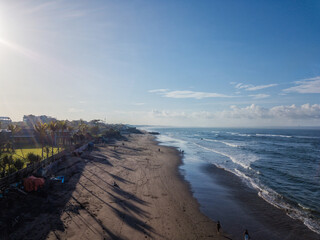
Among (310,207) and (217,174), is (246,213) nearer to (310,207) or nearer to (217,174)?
(310,207)

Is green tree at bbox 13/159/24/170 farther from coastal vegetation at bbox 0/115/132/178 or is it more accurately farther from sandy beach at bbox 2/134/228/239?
sandy beach at bbox 2/134/228/239

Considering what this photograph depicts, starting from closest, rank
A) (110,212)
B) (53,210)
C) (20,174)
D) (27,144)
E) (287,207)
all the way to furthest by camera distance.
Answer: (53,210) → (110,212) → (287,207) → (20,174) → (27,144)

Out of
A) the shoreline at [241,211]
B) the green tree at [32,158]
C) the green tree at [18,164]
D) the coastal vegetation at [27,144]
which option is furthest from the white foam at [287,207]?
the green tree at [32,158]

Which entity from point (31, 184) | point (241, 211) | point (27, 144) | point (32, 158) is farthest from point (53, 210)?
point (27, 144)

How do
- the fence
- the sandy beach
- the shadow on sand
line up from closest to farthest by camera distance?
the shadow on sand, the sandy beach, the fence

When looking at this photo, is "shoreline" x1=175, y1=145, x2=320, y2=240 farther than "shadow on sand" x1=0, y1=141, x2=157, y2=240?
Yes

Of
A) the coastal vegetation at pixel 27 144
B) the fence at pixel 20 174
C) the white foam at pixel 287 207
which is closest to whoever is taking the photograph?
the white foam at pixel 287 207

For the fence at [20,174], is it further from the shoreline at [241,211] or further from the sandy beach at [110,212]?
the shoreline at [241,211]

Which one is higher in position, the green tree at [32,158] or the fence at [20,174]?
the green tree at [32,158]

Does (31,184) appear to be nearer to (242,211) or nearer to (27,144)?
(242,211)

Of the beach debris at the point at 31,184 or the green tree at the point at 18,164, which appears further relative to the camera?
the green tree at the point at 18,164

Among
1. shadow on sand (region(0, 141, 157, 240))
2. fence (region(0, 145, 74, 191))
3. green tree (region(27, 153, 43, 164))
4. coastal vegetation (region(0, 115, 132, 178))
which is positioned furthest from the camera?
green tree (region(27, 153, 43, 164))

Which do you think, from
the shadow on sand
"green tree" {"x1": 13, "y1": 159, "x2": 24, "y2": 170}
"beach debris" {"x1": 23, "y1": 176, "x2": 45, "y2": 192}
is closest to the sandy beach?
the shadow on sand

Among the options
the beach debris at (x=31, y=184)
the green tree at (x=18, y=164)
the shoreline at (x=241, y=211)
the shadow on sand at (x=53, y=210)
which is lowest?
the shoreline at (x=241, y=211)
